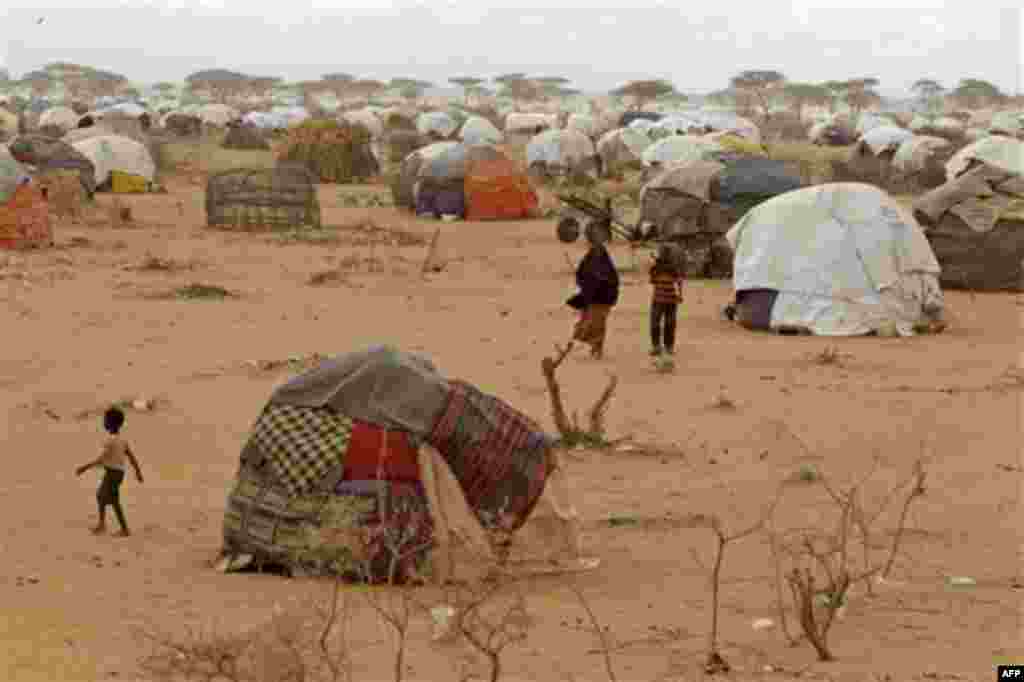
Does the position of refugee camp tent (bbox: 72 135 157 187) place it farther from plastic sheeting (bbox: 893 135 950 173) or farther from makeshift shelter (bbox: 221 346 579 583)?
makeshift shelter (bbox: 221 346 579 583)

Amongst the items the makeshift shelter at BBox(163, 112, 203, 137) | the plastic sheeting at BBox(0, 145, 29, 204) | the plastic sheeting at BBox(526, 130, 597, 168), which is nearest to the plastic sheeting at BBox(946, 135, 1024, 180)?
the plastic sheeting at BBox(526, 130, 597, 168)

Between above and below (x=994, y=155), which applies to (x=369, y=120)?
below

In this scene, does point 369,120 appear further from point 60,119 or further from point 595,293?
point 595,293

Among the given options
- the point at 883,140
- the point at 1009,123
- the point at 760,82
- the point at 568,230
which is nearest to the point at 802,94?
the point at 760,82

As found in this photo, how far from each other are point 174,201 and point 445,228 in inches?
253

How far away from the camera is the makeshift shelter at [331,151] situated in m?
34.5

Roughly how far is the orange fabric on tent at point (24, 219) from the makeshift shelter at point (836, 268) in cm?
903

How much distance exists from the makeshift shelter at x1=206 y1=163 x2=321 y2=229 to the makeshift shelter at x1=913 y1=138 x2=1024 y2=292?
29.0 feet

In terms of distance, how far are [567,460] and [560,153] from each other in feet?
91.2

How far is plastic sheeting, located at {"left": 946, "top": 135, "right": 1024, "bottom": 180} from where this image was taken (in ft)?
89.0

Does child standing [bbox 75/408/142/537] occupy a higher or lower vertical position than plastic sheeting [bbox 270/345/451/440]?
lower

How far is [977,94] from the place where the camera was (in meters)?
101

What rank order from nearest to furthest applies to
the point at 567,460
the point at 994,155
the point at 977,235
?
the point at 567,460 < the point at 977,235 < the point at 994,155

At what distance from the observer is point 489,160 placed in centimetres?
2628
